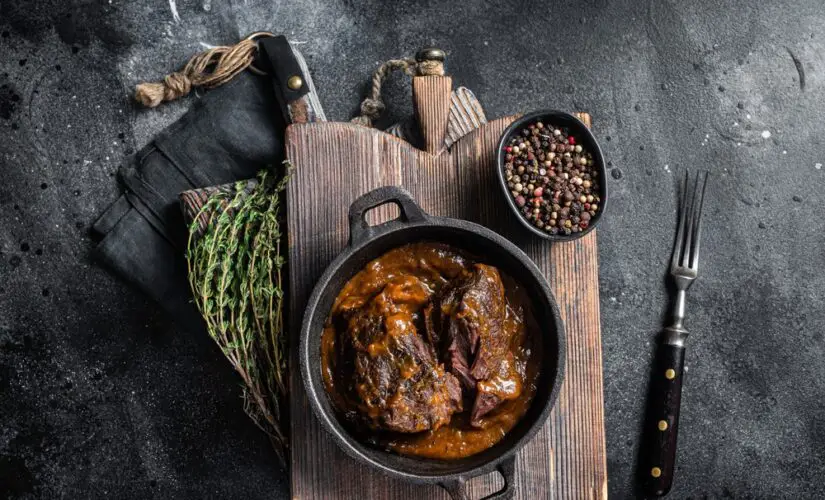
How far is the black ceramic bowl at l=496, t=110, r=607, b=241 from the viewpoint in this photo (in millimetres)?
2088

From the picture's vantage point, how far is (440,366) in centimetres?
189

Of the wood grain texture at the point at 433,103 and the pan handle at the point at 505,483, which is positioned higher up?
the wood grain texture at the point at 433,103

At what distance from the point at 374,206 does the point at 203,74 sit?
3.63 feet

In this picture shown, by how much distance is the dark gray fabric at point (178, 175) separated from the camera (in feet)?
8.10

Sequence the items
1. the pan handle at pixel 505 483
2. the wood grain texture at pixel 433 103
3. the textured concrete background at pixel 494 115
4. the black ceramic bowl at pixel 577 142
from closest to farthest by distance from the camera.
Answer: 1. the pan handle at pixel 505 483
2. the black ceramic bowl at pixel 577 142
3. the wood grain texture at pixel 433 103
4. the textured concrete background at pixel 494 115

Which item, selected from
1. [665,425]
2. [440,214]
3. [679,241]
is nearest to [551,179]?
[440,214]

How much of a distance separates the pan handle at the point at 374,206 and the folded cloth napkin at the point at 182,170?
0.77 m

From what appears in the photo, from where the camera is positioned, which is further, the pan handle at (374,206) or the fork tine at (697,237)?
the fork tine at (697,237)

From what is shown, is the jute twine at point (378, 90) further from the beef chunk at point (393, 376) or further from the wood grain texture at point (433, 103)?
the beef chunk at point (393, 376)

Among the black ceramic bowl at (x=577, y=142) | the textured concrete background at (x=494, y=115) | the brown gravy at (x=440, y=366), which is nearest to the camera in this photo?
the brown gravy at (x=440, y=366)

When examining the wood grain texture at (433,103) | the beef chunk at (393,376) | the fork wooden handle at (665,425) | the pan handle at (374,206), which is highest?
the wood grain texture at (433,103)

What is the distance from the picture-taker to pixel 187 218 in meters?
2.36

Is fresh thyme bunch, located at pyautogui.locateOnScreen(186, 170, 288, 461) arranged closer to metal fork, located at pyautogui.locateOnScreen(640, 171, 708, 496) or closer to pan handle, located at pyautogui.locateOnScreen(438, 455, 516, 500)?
pan handle, located at pyautogui.locateOnScreen(438, 455, 516, 500)

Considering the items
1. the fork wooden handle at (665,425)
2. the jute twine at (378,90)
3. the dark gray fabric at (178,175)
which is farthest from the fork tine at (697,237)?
the dark gray fabric at (178,175)
